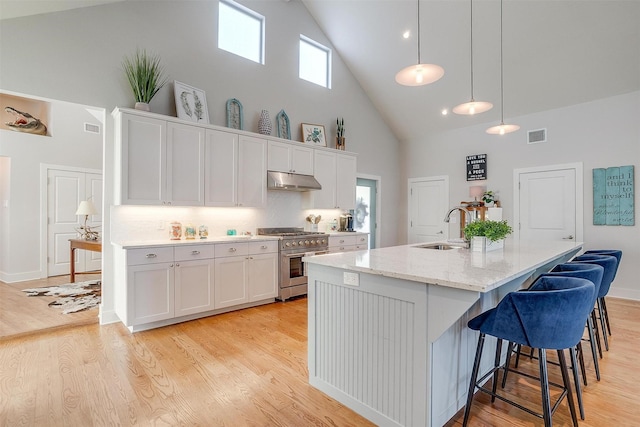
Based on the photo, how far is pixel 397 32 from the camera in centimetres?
520

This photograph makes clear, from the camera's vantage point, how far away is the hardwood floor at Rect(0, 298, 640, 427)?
1931 mm

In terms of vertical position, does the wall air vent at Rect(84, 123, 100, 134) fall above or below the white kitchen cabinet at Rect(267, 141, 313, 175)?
above

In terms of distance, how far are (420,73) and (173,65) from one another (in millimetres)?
3187

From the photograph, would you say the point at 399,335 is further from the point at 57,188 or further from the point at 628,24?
the point at 57,188

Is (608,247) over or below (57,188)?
below

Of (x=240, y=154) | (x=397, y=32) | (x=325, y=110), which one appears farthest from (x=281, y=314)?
(x=397, y=32)

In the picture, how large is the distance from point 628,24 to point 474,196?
3.06 m

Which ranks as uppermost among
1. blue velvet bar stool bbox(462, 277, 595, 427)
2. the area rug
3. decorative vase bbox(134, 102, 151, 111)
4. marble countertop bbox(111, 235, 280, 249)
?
decorative vase bbox(134, 102, 151, 111)

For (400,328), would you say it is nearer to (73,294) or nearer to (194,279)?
(194,279)

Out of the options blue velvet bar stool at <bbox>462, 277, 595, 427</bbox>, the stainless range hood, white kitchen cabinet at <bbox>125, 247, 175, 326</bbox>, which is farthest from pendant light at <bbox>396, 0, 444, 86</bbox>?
white kitchen cabinet at <bbox>125, 247, 175, 326</bbox>

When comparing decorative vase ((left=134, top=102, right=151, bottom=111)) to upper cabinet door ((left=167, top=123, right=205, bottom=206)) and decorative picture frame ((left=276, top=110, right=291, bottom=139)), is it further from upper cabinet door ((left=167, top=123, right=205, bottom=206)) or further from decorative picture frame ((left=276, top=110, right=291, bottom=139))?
decorative picture frame ((left=276, top=110, right=291, bottom=139))

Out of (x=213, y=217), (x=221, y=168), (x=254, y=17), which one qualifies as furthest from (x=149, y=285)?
(x=254, y=17)

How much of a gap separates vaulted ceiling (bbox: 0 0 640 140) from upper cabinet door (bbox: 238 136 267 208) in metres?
2.20

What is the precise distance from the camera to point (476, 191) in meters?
6.01
